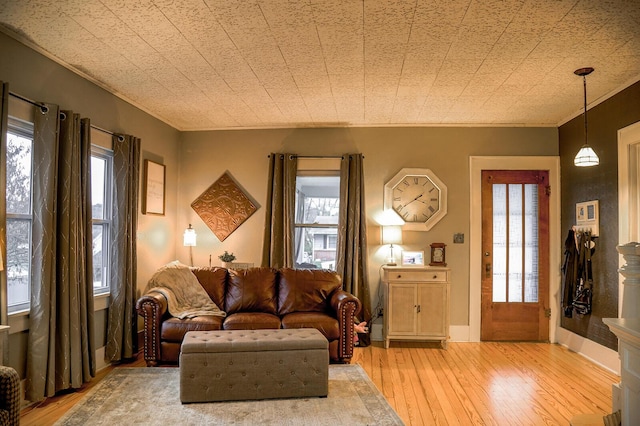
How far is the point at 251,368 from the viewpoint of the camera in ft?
10.9

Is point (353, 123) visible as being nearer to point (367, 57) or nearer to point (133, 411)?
point (367, 57)

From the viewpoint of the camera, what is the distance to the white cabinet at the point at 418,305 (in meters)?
5.11

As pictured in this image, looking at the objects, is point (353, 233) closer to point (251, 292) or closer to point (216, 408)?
point (251, 292)

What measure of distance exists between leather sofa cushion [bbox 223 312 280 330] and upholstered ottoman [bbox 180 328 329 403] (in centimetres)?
82

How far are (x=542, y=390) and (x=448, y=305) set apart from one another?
1.49 metres

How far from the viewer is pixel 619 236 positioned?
4145 millimetres

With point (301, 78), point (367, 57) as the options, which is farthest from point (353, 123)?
point (367, 57)

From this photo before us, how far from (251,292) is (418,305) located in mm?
1893

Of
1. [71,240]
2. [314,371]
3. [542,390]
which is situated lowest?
[542,390]

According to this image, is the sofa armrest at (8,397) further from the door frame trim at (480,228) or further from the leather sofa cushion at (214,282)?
the door frame trim at (480,228)

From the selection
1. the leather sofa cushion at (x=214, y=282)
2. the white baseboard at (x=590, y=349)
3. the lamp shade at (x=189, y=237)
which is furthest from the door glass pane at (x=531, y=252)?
the lamp shade at (x=189, y=237)

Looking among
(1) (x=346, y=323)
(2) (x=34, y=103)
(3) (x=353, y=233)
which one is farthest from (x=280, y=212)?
(2) (x=34, y=103)

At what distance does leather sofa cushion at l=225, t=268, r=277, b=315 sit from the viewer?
482cm

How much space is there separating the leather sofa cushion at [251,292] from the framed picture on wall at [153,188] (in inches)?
45.8
